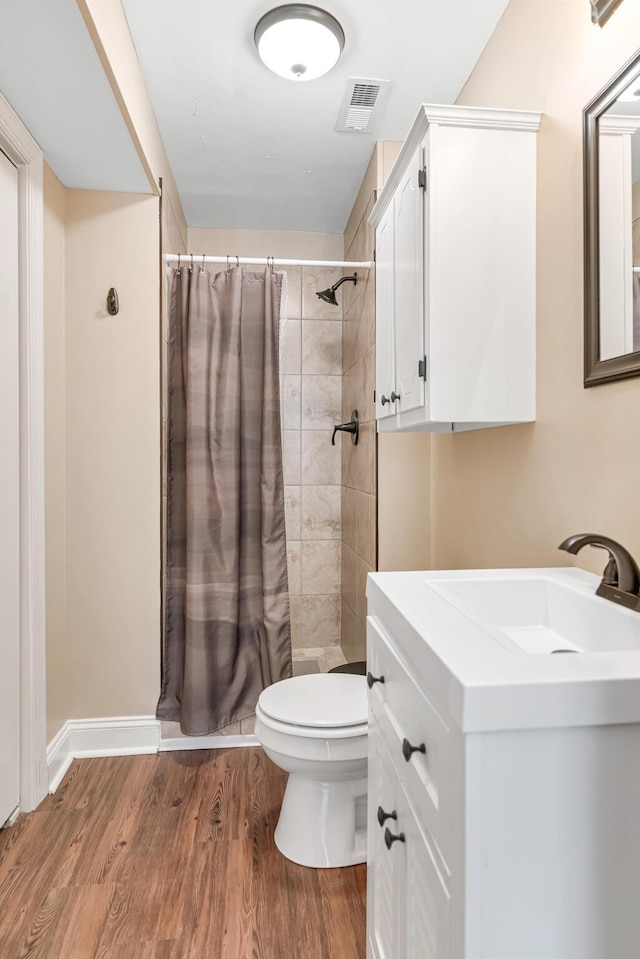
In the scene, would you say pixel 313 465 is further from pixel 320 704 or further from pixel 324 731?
pixel 324 731

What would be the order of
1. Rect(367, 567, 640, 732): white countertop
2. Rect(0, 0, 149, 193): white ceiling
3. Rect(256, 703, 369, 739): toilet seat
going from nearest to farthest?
Rect(367, 567, 640, 732): white countertop
Rect(0, 0, 149, 193): white ceiling
Rect(256, 703, 369, 739): toilet seat

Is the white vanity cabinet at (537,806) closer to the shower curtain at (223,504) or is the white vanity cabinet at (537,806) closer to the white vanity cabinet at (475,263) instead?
the white vanity cabinet at (475,263)

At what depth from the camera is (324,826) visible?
168cm

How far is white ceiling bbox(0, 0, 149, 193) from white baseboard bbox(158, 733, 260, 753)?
2170 millimetres

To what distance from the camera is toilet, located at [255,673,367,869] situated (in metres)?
1.63

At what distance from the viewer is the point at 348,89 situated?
2045mm

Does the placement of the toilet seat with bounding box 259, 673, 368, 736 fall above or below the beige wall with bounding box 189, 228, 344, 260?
below

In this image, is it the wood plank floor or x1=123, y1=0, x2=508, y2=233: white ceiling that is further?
x1=123, y1=0, x2=508, y2=233: white ceiling

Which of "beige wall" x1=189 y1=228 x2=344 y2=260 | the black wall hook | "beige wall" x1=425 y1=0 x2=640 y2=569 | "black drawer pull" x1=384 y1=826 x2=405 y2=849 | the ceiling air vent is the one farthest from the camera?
"beige wall" x1=189 y1=228 x2=344 y2=260

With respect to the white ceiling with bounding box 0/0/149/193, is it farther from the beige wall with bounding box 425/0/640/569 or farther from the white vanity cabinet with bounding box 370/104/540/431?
the beige wall with bounding box 425/0/640/569

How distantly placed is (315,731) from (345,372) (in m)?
2.11

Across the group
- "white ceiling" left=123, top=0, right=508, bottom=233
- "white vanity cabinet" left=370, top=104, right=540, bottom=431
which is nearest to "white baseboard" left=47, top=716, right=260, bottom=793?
"white vanity cabinet" left=370, top=104, right=540, bottom=431

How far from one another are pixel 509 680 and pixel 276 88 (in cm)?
214

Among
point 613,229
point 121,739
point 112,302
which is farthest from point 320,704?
point 112,302
